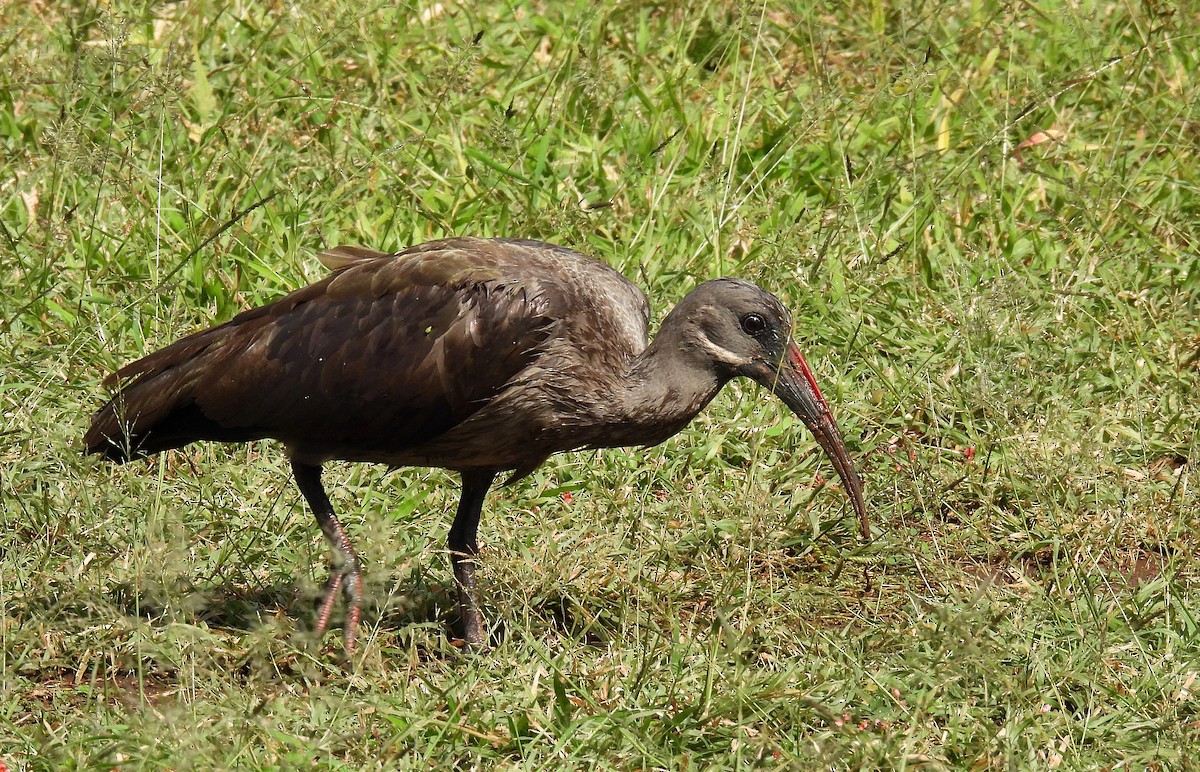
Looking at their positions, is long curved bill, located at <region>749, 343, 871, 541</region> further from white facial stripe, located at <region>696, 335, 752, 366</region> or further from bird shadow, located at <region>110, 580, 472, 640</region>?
bird shadow, located at <region>110, 580, 472, 640</region>

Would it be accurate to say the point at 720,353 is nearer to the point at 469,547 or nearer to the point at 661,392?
the point at 661,392

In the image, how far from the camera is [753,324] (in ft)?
16.3

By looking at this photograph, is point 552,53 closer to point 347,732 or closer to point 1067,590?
point 1067,590

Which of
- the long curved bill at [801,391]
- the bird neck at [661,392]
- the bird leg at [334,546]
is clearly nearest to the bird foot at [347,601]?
the bird leg at [334,546]

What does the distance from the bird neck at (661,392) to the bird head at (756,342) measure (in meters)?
0.06

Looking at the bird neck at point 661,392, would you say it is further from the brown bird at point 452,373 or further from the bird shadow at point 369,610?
the bird shadow at point 369,610

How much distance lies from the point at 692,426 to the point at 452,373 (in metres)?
1.44

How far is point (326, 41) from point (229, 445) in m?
2.12

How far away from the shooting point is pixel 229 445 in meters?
5.81

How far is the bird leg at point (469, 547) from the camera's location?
16.6 ft

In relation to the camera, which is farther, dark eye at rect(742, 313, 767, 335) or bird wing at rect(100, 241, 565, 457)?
dark eye at rect(742, 313, 767, 335)

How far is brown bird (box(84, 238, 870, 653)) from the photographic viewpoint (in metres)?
4.82

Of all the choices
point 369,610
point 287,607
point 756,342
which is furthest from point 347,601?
point 756,342

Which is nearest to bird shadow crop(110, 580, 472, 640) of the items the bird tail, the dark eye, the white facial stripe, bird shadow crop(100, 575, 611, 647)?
bird shadow crop(100, 575, 611, 647)
